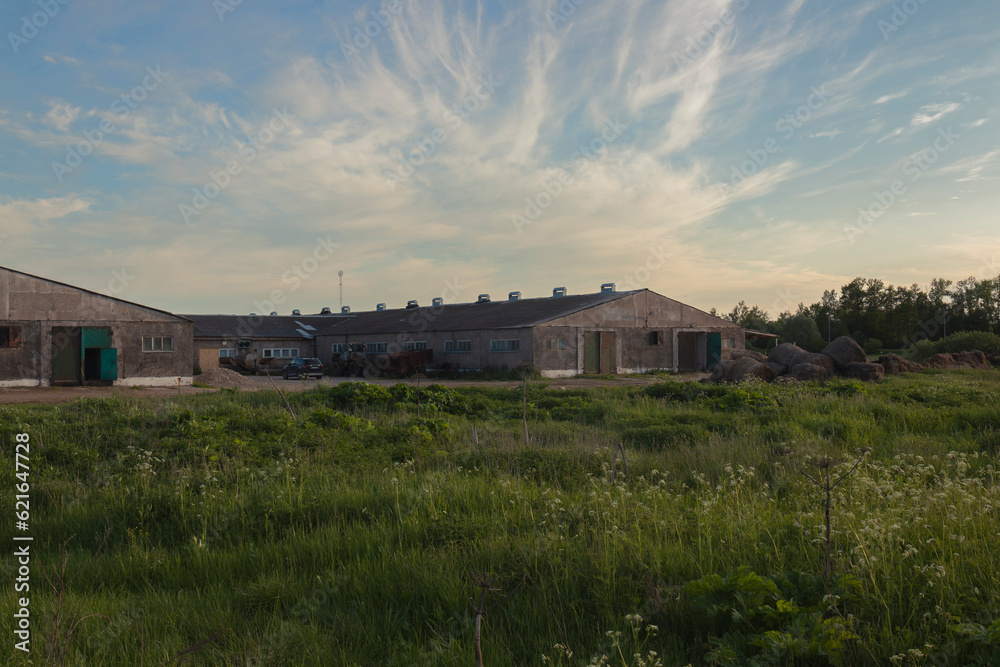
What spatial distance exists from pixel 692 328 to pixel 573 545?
35.1m

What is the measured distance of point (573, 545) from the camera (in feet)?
16.0

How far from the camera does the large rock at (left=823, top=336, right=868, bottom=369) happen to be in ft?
81.6

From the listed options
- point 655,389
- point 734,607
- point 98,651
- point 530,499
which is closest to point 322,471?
point 530,499

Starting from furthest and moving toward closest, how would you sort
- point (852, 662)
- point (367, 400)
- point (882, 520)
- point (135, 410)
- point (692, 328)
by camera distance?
point (692, 328), point (367, 400), point (135, 410), point (882, 520), point (852, 662)

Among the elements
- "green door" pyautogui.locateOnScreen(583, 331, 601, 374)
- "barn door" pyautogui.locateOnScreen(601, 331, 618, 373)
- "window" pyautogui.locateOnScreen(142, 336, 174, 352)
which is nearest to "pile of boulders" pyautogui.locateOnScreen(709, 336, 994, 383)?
"green door" pyautogui.locateOnScreen(583, 331, 601, 374)

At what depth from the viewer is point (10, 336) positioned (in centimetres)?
2622

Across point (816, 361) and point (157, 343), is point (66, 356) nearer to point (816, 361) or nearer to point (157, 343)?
point (157, 343)

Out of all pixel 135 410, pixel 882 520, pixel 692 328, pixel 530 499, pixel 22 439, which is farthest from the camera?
pixel 692 328

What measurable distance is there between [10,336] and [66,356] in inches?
84.2

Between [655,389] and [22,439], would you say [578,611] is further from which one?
[655,389]

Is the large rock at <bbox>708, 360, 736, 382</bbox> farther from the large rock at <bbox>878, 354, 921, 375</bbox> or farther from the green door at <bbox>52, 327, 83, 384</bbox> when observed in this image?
the green door at <bbox>52, 327, 83, 384</bbox>

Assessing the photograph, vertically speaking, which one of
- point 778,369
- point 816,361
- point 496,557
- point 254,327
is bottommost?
point 496,557

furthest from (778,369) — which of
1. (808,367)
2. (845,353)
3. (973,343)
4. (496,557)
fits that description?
(973,343)

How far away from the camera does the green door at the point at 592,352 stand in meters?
33.9
